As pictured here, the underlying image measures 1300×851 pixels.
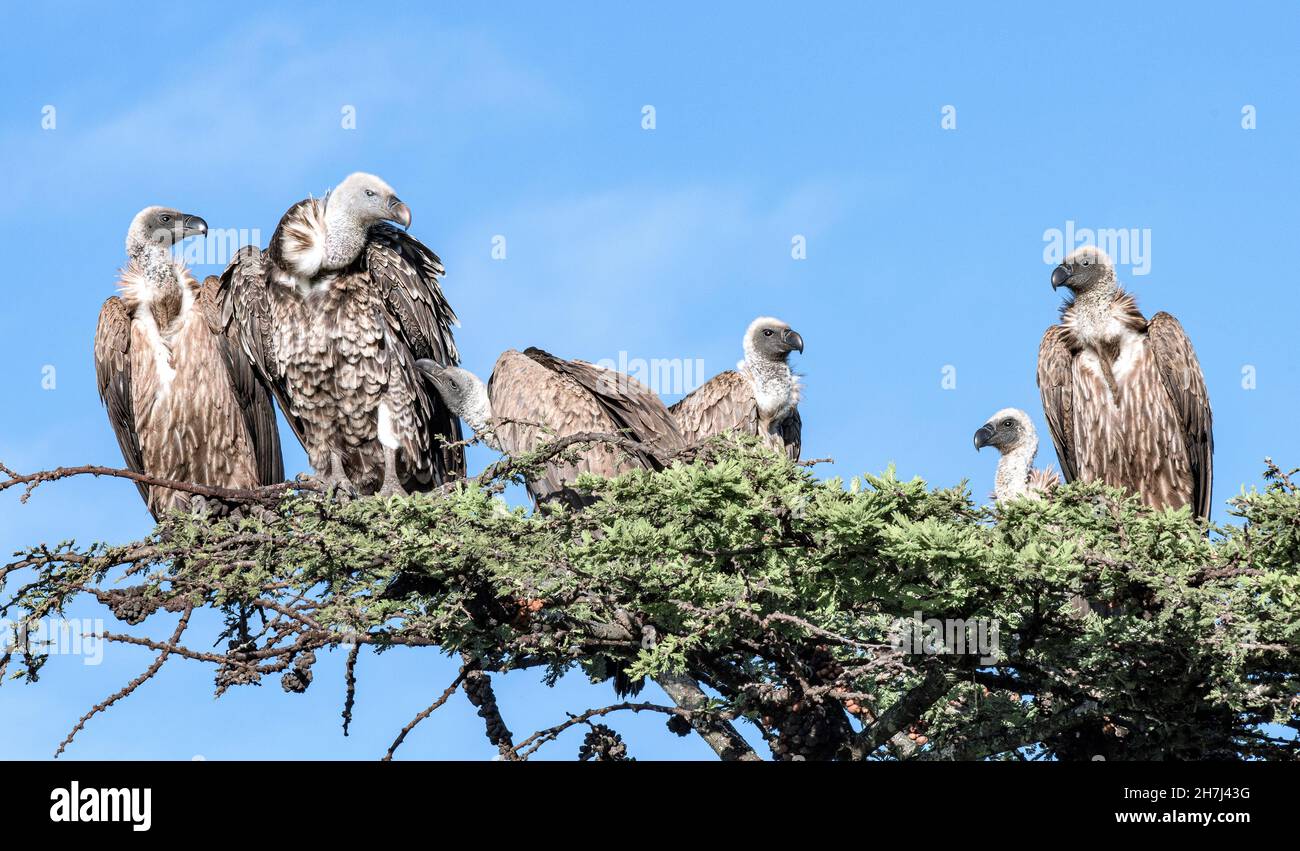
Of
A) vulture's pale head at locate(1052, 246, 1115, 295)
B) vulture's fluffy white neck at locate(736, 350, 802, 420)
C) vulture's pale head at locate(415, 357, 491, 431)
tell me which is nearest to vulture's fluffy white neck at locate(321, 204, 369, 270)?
vulture's pale head at locate(415, 357, 491, 431)

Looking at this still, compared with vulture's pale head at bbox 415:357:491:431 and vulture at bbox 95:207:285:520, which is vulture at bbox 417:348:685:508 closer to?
vulture's pale head at bbox 415:357:491:431

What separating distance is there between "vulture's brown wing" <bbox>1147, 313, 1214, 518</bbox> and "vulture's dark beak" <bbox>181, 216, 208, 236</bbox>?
21.8 ft

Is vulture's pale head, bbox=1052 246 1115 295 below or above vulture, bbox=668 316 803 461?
above

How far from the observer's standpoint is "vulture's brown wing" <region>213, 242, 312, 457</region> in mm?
10641

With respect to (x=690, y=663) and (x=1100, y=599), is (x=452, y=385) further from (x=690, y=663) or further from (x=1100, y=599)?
(x=1100, y=599)

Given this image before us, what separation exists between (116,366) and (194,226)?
43.7 inches

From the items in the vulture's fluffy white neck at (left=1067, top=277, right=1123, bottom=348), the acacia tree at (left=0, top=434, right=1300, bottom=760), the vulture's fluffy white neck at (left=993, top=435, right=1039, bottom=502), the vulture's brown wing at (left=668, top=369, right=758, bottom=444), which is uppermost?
the vulture's fluffy white neck at (left=1067, top=277, right=1123, bottom=348)

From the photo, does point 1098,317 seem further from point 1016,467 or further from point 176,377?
point 176,377

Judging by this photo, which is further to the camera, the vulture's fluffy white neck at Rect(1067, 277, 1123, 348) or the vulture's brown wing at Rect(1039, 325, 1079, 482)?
the vulture's brown wing at Rect(1039, 325, 1079, 482)

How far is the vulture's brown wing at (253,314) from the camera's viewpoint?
10641 millimetres

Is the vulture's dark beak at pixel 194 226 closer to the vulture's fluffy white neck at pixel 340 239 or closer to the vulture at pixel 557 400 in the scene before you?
the vulture's fluffy white neck at pixel 340 239

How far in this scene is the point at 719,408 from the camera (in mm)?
12344

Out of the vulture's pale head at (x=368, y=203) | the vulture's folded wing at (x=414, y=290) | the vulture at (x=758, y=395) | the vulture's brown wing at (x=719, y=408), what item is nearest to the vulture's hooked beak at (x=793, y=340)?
the vulture at (x=758, y=395)

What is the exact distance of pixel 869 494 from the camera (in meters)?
6.21
